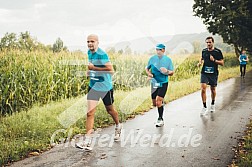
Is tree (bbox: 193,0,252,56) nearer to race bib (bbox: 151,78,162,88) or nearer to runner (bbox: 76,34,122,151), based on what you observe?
race bib (bbox: 151,78,162,88)

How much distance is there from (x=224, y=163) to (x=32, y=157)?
123 inches

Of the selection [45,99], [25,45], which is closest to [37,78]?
[45,99]

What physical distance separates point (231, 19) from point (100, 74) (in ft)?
86.1

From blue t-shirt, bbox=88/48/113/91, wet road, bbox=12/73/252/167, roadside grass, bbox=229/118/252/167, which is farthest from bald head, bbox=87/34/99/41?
roadside grass, bbox=229/118/252/167

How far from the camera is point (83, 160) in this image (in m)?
4.98

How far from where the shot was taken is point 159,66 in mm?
7215

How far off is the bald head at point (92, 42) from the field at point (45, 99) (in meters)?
1.36

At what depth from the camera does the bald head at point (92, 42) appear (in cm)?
547

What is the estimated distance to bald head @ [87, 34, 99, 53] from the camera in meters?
5.47

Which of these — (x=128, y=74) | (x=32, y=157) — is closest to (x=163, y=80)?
(x=32, y=157)

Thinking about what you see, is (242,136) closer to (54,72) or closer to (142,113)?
(142,113)

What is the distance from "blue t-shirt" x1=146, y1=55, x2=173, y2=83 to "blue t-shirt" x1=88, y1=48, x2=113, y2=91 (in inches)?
73.1

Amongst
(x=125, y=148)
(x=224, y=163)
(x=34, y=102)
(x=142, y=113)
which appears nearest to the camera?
(x=224, y=163)

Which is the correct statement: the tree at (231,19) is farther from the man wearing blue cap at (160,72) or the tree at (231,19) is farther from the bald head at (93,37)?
the bald head at (93,37)
